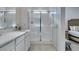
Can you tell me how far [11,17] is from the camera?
1.92 metres
